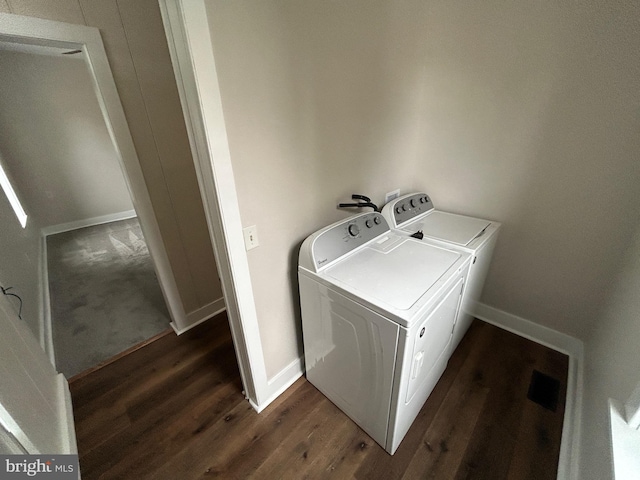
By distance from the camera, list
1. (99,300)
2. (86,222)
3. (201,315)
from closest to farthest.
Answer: (201,315), (99,300), (86,222)

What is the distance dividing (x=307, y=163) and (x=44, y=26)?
52.9 inches

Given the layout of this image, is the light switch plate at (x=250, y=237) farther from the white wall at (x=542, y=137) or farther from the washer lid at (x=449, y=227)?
the white wall at (x=542, y=137)

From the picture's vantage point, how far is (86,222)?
4.45 metres

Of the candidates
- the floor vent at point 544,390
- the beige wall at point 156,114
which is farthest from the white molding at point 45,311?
the floor vent at point 544,390

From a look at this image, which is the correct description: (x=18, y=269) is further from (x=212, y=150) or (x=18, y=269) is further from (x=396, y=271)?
(x=396, y=271)

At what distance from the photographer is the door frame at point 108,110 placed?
1154 millimetres

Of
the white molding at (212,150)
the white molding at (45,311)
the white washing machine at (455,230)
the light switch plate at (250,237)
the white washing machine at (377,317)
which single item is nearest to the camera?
the white molding at (212,150)

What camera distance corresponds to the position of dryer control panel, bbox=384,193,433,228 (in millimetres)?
1694

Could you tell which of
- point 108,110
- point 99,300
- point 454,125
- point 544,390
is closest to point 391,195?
point 454,125

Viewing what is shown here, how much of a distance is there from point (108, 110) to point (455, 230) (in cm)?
216

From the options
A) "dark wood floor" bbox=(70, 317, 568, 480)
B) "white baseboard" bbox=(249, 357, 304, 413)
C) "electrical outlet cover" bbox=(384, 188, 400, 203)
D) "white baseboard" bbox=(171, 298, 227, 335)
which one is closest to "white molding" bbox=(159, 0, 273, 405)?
"white baseboard" bbox=(249, 357, 304, 413)

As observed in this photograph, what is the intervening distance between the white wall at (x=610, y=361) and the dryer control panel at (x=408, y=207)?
1.06 meters

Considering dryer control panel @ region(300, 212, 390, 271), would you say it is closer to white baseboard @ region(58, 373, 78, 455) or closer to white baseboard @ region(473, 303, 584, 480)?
white baseboard @ region(473, 303, 584, 480)

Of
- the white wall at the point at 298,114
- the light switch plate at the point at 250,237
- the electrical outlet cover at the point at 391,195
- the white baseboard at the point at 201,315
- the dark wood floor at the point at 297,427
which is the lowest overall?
the dark wood floor at the point at 297,427
